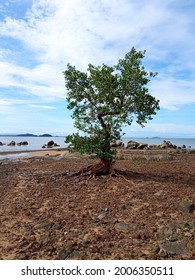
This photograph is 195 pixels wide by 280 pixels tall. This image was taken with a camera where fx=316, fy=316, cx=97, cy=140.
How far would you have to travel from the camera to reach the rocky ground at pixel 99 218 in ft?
28.8

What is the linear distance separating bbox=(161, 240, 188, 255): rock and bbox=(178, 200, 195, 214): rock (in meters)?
2.65

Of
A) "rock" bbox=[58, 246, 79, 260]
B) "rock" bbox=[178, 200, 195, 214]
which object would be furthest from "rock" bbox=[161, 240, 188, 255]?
"rock" bbox=[178, 200, 195, 214]

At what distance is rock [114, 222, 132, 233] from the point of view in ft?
33.1

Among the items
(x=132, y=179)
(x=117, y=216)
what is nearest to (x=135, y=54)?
(x=132, y=179)

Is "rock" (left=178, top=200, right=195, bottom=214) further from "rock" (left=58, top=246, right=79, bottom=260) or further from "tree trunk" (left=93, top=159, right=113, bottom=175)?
"tree trunk" (left=93, top=159, right=113, bottom=175)

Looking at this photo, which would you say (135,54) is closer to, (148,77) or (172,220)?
(148,77)

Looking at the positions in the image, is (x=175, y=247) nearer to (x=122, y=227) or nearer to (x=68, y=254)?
(x=122, y=227)

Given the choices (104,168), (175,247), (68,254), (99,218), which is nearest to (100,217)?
(99,218)

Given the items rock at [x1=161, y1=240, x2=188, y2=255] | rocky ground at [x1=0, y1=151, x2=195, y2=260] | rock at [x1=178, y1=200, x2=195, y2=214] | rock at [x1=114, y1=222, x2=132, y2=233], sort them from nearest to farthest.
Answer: rock at [x1=161, y1=240, x2=188, y2=255]
rocky ground at [x1=0, y1=151, x2=195, y2=260]
rock at [x1=114, y1=222, x2=132, y2=233]
rock at [x1=178, y1=200, x2=195, y2=214]

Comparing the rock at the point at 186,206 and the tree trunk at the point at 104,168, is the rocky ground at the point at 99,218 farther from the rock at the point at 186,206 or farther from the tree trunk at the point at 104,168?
the tree trunk at the point at 104,168

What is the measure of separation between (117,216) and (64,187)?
494 cm

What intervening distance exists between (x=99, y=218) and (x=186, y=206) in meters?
3.37
